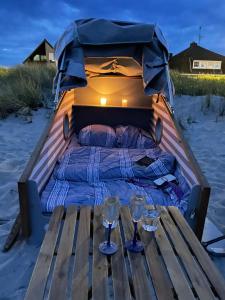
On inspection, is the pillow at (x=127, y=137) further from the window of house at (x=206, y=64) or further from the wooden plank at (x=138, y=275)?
the window of house at (x=206, y=64)

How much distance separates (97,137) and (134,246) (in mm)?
2969

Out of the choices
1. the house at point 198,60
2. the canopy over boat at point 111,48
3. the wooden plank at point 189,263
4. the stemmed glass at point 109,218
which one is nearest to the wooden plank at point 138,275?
the stemmed glass at point 109,218

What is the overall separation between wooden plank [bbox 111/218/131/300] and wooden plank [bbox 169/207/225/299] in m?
0.41

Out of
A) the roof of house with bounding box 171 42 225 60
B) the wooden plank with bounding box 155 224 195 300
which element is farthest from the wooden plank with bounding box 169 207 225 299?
the roof of house with bounding box 171 42 225 60

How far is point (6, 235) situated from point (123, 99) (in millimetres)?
3435

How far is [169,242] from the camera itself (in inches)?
66.1

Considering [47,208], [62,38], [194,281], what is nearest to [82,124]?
[62,38]

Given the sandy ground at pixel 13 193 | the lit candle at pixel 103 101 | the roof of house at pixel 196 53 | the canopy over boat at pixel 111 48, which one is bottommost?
the sandy ground at pixel 13 193

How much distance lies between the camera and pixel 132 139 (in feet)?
14.9

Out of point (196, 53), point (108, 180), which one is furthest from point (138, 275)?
point (196, 53)

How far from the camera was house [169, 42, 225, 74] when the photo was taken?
72.1 ft

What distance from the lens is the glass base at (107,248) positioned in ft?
5.04

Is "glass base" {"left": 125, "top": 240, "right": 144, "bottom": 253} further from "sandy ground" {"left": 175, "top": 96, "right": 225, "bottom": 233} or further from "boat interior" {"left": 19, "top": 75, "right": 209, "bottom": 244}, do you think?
"sandy ground" {"left": 175, "top": 96, "right": 225, "bottom": 233}

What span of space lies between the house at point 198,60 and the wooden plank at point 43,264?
70.2 feet
